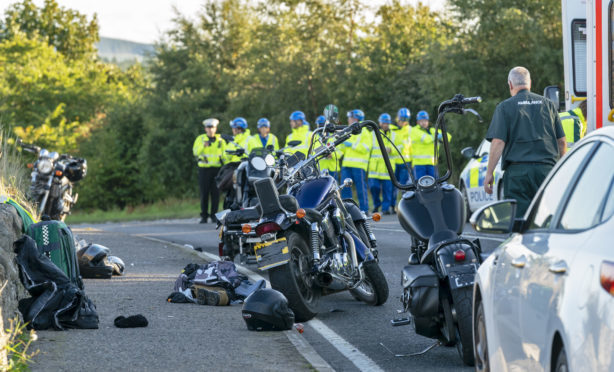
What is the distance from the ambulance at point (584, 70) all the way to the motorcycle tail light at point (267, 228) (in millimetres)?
2683

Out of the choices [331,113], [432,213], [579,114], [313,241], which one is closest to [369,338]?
[313,241]

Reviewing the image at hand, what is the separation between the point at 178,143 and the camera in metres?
49.9

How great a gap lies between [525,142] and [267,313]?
8.54 feet

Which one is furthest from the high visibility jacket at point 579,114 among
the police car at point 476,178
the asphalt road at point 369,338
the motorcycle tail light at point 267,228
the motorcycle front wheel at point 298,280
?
the police car at point 476,178

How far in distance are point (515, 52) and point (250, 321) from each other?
24.8 metres

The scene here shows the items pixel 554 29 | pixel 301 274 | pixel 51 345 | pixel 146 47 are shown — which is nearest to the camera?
pixel 51 345

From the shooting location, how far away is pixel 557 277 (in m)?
4.18

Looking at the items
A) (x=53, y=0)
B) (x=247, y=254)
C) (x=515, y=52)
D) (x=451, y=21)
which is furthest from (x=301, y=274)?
(x=53, y=0)

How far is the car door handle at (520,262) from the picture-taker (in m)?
4.84

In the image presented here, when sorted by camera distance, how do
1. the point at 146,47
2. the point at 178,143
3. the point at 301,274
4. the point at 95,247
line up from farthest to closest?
1. the point at 146,47
2. the point at 178,143
3. the point at 95,247
4. the point at 301,274

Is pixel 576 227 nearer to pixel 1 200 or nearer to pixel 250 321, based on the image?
pixel 250 321

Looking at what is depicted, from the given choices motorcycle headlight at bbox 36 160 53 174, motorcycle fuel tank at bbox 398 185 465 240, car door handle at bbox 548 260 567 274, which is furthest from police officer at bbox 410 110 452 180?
car door handle at bbox 548 260 567 274

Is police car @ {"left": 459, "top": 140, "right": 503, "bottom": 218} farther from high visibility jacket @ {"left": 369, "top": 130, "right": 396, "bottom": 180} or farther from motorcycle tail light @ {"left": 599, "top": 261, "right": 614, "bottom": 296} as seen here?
motorcycle tail light @ {"left": 599, "top": 261, "right": 614, "bottom": 296}

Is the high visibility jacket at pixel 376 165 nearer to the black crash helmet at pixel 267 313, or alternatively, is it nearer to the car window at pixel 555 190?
the black crash helmet at pixel 267 313
